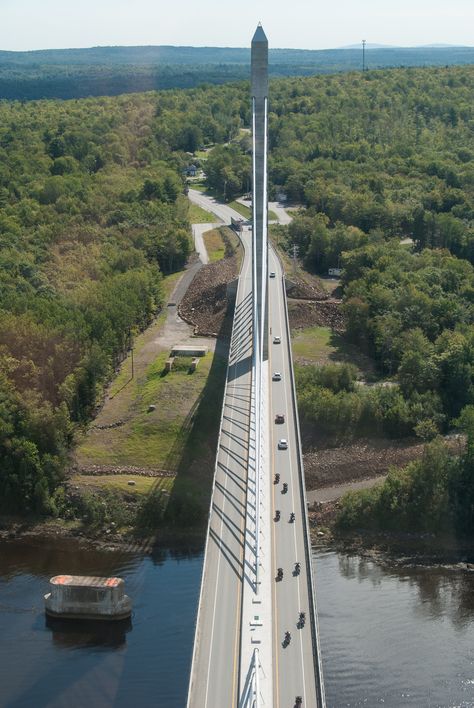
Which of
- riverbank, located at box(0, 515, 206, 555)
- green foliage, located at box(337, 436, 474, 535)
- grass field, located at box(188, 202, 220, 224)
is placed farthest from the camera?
grass field, located at box(188, 202, 220, 224)

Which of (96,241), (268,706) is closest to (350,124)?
(96,241)

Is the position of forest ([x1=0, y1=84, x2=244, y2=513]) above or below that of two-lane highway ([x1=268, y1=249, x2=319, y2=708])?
above

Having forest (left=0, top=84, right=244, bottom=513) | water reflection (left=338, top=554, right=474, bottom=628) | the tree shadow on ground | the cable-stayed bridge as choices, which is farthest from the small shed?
water reflection (left=338, top=554, right=474, bottom=628)

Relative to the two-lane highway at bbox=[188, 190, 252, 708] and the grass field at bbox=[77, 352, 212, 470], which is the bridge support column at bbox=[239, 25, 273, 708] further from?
the grass field at bbox=[77, 352, 212, 470]

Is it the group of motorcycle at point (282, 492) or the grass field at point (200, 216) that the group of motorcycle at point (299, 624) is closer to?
the group of motorcycle at point (282, 492)

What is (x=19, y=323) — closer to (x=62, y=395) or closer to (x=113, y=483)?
(x=62, y=395)

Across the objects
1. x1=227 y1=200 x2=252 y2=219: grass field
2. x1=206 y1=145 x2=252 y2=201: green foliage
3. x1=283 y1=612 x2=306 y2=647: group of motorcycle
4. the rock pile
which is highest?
x1=206 y1=145 x2=252 y2=201: green foliage

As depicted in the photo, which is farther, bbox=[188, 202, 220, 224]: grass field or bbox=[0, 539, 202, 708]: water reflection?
bbox=[188, 202, 220, 224]: grass field

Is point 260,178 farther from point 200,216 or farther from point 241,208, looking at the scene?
point 241,208

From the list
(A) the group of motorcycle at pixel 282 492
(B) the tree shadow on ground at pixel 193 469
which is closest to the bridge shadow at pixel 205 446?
(B) the tree shadow on ground at pixel 193 469

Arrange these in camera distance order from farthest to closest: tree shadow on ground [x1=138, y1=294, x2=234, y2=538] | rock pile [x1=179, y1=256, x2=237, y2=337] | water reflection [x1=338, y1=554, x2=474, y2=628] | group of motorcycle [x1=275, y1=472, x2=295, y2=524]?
rock pile [x1=179, y1=256, x2=237, y2=337], tree shadow on ground [x1=138, y1=294, x2=234, y2=538], water reflection [x1=338, y1=554, x2=474, y2=628], group of motorcycle [x1=275, y1=472, x2=295, y2=524]
